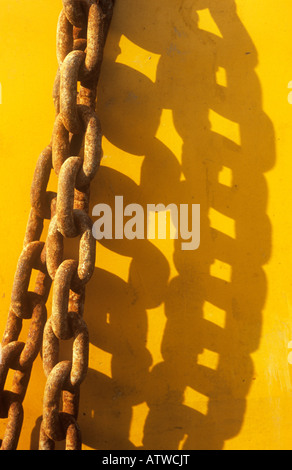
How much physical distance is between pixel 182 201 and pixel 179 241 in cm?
11

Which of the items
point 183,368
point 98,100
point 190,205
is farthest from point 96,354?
point 98,100

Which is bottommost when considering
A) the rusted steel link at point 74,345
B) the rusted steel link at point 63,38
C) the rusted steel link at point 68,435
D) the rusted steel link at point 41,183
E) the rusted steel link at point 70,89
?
the rusted steel link at point 68,435

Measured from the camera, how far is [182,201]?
1132 mm

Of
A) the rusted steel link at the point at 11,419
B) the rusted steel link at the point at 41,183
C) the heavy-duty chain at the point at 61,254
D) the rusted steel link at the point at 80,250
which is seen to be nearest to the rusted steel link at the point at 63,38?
the heavy-duty chain at the point at 61,254

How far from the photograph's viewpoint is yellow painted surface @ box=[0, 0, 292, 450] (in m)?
1.09

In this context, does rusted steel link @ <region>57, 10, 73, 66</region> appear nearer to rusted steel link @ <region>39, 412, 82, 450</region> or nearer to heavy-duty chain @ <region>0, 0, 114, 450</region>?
heavy-duty chain @ <region>0, 0, 114, 450</region>

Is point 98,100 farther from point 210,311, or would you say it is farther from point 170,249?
point 210,311

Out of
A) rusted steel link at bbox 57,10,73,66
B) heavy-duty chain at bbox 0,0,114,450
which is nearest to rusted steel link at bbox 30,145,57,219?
heavy-duty chain at bbox 0,0,114,450

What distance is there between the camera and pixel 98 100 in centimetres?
115

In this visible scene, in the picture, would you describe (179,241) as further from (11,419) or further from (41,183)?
(11,419)

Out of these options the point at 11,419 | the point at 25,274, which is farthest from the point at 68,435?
the point at 25,274

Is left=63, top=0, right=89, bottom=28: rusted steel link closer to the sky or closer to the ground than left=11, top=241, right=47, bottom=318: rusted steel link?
closer to the sky

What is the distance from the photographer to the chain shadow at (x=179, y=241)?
1.09 meters

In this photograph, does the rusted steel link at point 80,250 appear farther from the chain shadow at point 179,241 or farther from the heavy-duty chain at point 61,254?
the chain shadow at point 179,241
